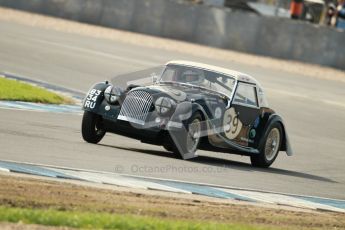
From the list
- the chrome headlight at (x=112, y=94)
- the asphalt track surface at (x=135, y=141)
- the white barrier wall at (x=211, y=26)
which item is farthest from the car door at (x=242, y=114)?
the white barrier wall at (x=211, y=26)

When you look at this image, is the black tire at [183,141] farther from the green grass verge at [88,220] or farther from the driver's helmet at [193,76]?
the green grass verge at [88,220]

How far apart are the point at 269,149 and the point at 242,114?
86cm

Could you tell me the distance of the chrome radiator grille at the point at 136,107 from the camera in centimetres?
1305

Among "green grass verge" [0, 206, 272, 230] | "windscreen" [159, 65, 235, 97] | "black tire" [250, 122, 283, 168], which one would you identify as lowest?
"black tire" [250, 122, 283, 168]

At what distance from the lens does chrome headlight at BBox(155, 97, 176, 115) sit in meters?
13.0

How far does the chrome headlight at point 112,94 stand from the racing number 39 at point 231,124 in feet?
4.94

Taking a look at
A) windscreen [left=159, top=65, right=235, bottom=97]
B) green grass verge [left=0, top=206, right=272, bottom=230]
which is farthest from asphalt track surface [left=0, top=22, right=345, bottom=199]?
green grass verge [left=0, top=206, right=272, bottom=230]

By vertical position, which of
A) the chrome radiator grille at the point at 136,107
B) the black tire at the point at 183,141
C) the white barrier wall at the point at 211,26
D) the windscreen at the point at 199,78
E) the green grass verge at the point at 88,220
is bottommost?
the white barrier wall at the point at 211,26

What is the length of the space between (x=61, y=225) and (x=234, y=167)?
6.67 meters

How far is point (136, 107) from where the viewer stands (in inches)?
516

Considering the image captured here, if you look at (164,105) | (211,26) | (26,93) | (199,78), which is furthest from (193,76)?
(211,26)

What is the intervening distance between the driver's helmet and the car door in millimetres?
526

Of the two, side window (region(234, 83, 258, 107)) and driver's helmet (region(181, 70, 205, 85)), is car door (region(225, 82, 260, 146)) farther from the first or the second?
driver's helmet (region(181, 70, 205, 85))

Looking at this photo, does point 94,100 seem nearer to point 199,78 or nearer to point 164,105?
point 164,105
